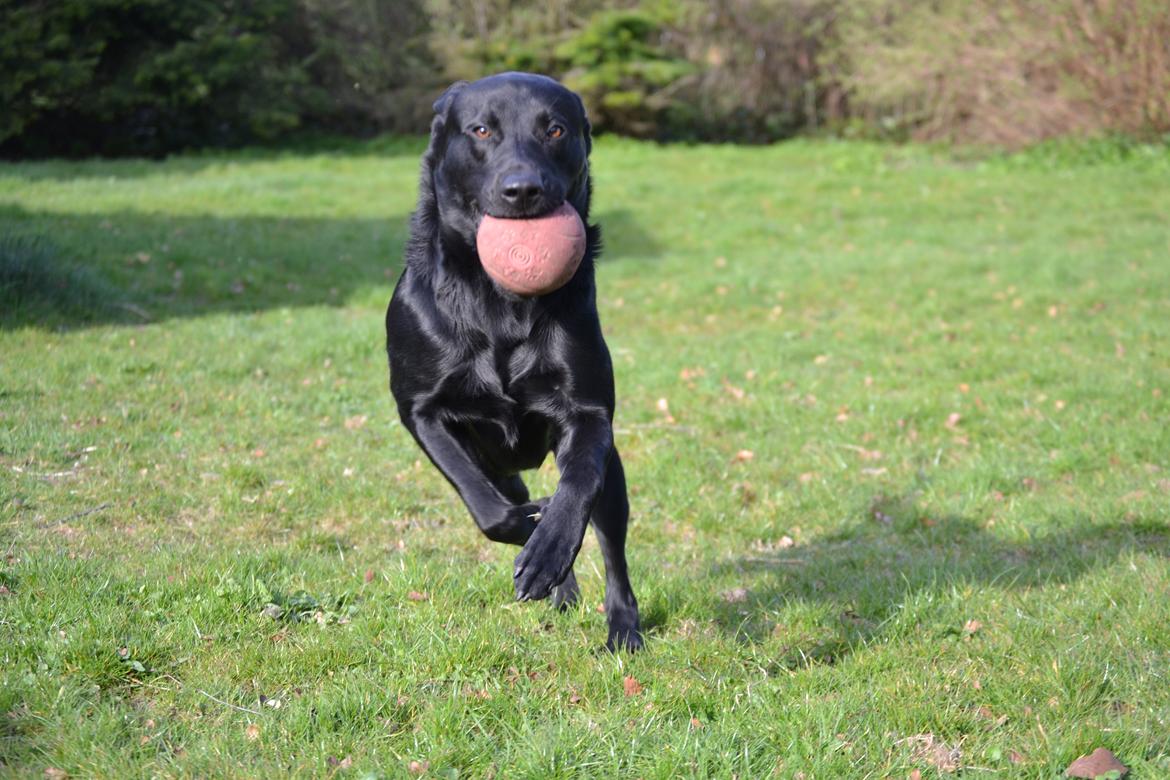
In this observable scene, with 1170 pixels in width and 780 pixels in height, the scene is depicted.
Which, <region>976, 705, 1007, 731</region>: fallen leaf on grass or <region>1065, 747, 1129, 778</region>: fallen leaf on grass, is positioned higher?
<region>1065, 747, 1129, 778</region>: fallen leaf on grass

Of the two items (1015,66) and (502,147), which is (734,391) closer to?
(502,147)

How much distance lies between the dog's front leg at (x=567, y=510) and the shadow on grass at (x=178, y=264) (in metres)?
5.83

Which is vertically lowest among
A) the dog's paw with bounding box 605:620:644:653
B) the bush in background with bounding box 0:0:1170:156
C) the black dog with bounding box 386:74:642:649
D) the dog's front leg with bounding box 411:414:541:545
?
the bush in background with bounding box 0:0:1170:156

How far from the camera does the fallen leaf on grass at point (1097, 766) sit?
9.35 ft

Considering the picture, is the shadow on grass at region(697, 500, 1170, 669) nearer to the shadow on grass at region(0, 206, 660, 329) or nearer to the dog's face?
the dog's face

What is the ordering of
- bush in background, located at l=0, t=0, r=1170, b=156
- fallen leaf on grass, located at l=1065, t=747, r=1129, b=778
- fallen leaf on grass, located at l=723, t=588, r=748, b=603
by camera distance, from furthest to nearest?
bush in background, located at l=0, t=0, r=1170, b=156 < fallen leaf on grass, located at l=723, t=588, r=748, b=603 < fallen leaf on grass, located at l=1065, t=747, r=1129, b=778

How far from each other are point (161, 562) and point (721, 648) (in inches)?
80.7

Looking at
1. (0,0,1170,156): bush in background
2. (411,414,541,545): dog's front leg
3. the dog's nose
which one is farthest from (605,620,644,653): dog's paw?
(0,0,1170,156): bush in background

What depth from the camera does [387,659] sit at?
3.43m

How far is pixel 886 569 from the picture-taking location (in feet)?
15.4

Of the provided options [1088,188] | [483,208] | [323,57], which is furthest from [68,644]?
[323,57]

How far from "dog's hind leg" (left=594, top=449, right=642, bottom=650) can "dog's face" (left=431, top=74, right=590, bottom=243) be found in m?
0.94

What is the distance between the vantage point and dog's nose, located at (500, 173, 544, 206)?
3.42 meters

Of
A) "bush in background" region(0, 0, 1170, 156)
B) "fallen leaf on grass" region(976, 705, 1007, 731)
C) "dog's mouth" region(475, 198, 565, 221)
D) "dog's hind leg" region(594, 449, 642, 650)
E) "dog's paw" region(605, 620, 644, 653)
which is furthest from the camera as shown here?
"bush in background" region(0, 0, 1170, 156)
